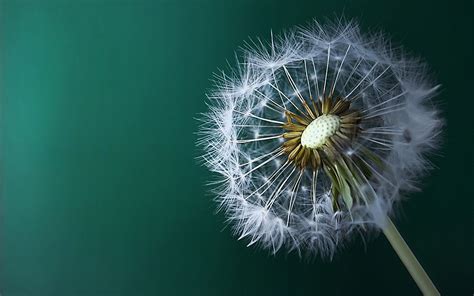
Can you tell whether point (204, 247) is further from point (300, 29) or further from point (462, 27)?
point (462, 27)

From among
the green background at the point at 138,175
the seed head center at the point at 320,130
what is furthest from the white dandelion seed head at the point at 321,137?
the green background at the point at 138,175

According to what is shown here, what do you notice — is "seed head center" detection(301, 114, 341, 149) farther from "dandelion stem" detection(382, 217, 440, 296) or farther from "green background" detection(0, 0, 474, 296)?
"green background" detection(0, 0, 474, 296)

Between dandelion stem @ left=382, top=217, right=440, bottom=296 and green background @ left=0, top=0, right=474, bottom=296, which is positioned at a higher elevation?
green background @ left=0, top=0, right=474, bottom=296

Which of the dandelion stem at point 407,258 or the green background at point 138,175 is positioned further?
the green background at point 138,175

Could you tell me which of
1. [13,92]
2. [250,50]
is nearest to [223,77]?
[250,50]

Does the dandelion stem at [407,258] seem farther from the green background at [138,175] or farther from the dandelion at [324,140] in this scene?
the green background at [138,175]

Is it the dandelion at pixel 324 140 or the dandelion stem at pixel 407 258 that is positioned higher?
the dandelion at pixel 324 140

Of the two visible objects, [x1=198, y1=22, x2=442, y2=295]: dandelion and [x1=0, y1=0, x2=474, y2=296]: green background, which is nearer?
[x1=198, y1=22, x2=442, y2=295]: dandelion

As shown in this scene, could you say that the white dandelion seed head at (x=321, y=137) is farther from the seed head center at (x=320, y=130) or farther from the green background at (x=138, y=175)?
the green background at (x=138, y=175)

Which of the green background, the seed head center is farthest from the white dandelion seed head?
the green background
